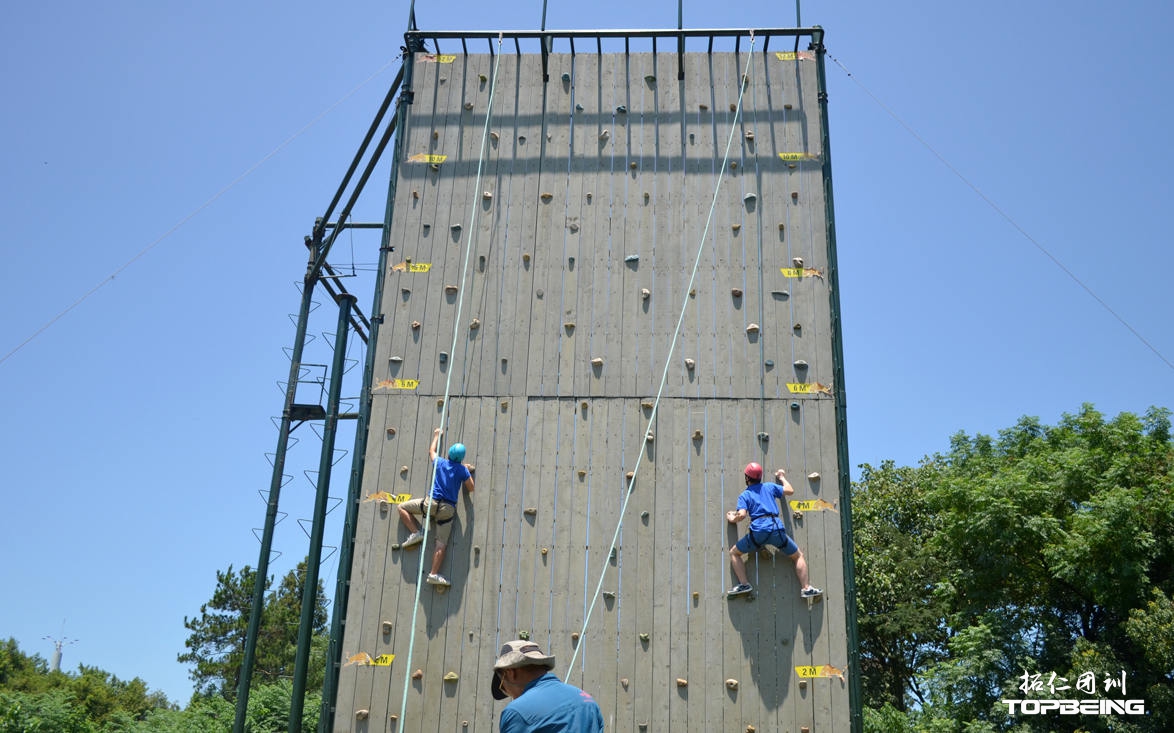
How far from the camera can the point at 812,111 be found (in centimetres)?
1224

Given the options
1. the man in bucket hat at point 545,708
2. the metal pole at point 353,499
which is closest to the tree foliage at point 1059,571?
the metal pole at point 353,499

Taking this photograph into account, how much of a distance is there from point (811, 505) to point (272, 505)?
11117 millimetres

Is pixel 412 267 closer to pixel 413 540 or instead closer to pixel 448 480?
pixel 448 480

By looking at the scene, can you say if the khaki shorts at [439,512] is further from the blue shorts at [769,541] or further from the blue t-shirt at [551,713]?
the blue t-shirt at [551,713]

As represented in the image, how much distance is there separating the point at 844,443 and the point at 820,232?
8.49 ft

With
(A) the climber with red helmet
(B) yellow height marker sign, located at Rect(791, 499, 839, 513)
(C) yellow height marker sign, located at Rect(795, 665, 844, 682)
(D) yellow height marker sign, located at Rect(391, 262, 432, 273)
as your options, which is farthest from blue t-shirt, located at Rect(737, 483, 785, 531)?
(D) yellow height marker sign, located at Rect(391, 262, 432, 273)

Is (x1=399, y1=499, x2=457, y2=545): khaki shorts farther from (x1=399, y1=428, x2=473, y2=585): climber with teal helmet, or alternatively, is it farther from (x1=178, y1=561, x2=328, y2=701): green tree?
(x1=178, y1=561, x2=328, y2=701): green tree

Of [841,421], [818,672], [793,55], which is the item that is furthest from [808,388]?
[793,55]

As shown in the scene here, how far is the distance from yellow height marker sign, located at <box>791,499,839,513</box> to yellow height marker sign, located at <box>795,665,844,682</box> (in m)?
1.61

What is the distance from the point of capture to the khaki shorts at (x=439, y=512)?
10.5m

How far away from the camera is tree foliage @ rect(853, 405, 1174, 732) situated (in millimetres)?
19391

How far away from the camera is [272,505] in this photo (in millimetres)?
17984

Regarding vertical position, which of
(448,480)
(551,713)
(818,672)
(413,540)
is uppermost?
(448,480)

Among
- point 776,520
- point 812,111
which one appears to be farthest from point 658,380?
point 812,111
